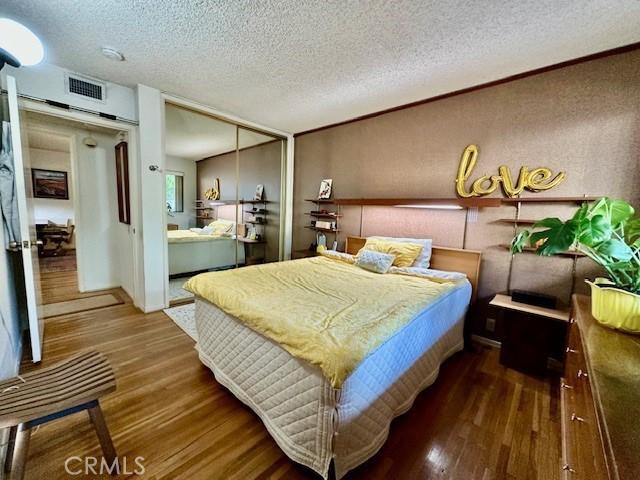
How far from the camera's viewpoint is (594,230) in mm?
1266

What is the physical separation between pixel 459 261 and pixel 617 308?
1.45m

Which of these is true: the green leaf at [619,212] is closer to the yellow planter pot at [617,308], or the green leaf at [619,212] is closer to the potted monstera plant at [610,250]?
the potted monstera plant at [610,250]

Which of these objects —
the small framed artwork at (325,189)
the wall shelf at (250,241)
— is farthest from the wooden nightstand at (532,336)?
the wall shelf at (250,241)

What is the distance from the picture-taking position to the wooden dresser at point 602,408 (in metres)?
0.56

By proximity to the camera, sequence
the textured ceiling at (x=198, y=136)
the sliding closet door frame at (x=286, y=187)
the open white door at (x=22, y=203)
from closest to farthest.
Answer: the open white door at (x=22, y=203)
the textured ceiling at (x=198, y=136)
the sliding closet door frame at (x=286, y=187)

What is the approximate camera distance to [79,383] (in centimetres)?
122

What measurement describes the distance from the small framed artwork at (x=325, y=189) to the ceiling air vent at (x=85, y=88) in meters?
2.70

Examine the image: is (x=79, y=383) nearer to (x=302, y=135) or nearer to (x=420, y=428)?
(x=420, y=428)

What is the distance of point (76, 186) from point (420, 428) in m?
4.75

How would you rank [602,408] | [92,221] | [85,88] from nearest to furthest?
[602,408] → [85,88] → [92,221]

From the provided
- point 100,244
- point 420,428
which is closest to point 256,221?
point 100,244

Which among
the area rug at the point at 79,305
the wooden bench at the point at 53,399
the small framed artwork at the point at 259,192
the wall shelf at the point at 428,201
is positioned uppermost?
the small framed artwork at the point at 259,192

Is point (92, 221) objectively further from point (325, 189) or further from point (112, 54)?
point (325, 189)

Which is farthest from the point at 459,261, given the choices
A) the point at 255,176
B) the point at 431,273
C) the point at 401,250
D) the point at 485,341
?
the point at 255,176
